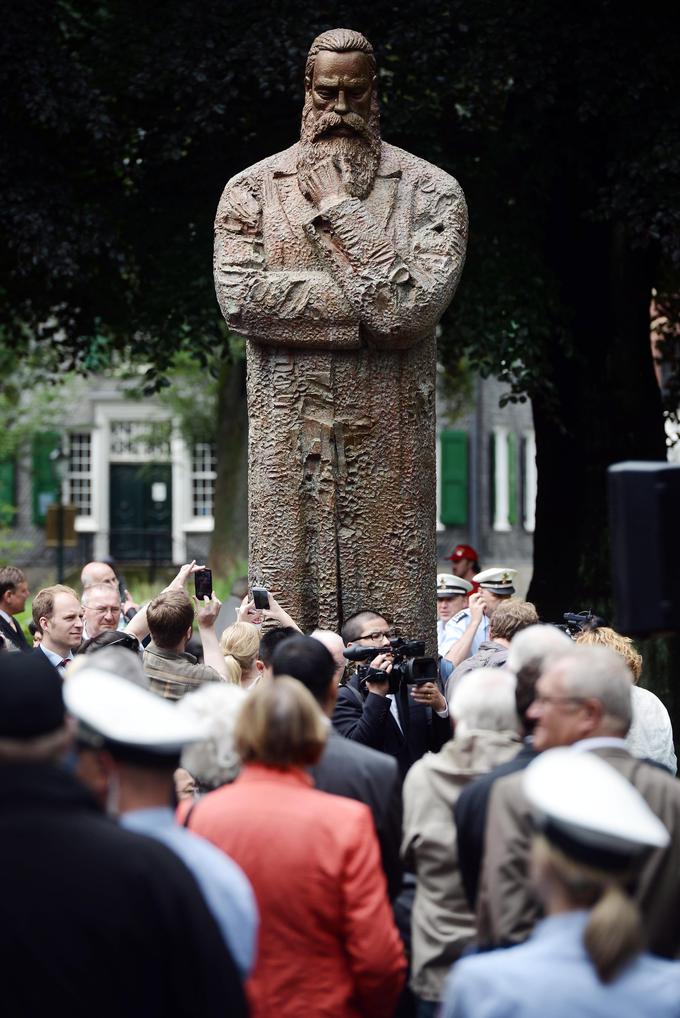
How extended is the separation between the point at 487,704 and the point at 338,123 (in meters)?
5.09

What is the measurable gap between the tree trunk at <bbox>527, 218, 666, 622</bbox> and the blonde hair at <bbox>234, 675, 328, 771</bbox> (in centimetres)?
1125

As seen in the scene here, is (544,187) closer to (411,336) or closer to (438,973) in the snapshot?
(411,336)

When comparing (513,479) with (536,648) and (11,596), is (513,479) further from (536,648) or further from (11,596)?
(536,648)

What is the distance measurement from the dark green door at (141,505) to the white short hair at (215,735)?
1512 inches

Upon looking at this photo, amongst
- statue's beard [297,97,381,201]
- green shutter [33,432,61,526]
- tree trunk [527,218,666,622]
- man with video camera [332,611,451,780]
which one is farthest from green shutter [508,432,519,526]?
man with video camera [332,611,451,780]

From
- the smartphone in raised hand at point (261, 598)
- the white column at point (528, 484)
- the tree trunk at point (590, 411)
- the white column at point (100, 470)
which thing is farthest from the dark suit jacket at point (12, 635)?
the white column at point (528, 484)

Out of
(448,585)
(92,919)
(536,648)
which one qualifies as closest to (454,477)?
(448,585)

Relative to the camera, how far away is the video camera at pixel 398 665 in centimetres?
714

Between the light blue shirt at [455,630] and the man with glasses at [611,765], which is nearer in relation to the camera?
the man with glasses at [611,765]

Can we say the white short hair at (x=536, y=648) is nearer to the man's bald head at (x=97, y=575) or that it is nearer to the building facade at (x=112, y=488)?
the man's bald head at (x=97, y=575)

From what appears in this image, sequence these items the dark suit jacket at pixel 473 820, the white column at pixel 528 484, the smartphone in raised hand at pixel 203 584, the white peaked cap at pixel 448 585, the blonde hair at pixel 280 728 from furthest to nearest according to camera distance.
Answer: the white column at pixel 528 484
the white peaked cap at pixel 448 585
the smartphone in raised hand at pixel 203 584
the dark suit jacket at pixel 473 820
the blonde hair at pixel 280 728

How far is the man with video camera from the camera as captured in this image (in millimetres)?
7066

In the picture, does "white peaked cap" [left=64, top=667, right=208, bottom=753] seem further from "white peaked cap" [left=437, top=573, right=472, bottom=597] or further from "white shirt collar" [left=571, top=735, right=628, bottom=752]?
"white peaked cap" [left=437, top=573, right=472, bottom=597]

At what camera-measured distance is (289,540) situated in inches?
381
